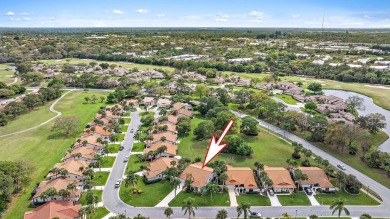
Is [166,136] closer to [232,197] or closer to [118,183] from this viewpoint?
[118,183]

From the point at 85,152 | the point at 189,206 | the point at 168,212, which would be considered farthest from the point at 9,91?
the point at 189,206

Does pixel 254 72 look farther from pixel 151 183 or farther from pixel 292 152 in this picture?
pixel 151 183

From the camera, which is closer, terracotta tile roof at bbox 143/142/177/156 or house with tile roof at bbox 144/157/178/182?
house with tile roof at bbox 144/157/178/182

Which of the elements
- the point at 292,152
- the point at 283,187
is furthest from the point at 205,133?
the point at 283,187

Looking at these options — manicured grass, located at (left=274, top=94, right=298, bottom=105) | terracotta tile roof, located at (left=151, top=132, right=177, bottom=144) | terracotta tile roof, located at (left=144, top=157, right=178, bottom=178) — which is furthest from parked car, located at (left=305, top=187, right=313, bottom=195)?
manicured grass, located at (left=274, top=94, right=298, bottom=105)

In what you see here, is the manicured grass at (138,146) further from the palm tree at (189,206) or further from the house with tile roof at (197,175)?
the palm tree at (189,206)

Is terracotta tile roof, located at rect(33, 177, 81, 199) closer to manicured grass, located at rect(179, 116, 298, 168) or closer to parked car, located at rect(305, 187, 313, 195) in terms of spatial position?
manicured grass, located at rect(179, 116, 298, 168)

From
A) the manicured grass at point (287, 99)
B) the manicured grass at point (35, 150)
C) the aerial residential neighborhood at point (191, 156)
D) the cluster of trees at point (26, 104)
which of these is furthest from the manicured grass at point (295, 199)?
the cluster of trees at point (26, 104)
